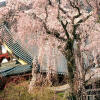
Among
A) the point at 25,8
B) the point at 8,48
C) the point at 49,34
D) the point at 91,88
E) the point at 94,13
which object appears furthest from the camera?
the point at 8,48

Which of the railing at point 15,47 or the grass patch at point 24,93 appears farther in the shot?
the railing at point 15,47

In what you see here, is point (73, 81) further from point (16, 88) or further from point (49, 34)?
point (16, 88)

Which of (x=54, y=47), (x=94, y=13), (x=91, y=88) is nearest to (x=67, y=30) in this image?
(x=54, y=47)

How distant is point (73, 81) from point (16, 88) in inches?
108

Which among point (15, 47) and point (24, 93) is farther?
point (15, 47)

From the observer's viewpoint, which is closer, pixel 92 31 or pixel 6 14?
pixel 92 31

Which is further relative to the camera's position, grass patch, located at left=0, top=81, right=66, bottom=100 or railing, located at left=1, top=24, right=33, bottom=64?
railing, located at left=1, top=24, right=33, bottom=64

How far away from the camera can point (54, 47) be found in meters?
9.99

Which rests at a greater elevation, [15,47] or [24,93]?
[15,47]

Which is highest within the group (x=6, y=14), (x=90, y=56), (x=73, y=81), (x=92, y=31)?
(x=6, y=14)

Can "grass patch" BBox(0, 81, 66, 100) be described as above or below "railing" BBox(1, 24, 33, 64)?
below

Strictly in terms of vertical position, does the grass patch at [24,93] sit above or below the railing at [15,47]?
below

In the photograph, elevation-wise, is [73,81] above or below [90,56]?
below

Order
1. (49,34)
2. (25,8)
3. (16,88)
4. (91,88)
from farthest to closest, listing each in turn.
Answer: (91,88), (16,88), (25,8), (49,34)
